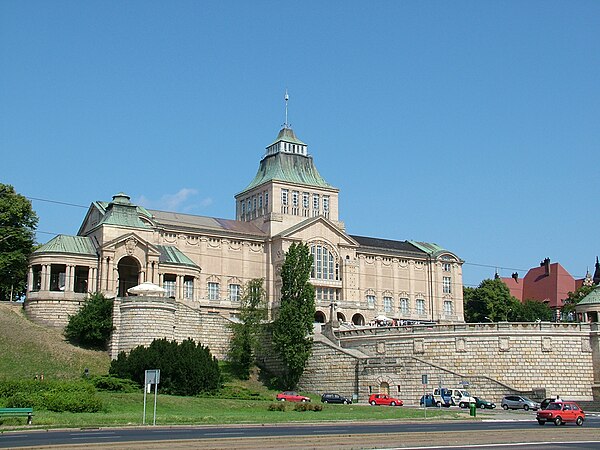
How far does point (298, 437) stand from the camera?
1307 inches

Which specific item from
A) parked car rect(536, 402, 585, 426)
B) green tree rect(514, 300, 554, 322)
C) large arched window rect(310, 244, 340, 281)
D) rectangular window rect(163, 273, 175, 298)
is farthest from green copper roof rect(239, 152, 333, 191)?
parked car rect(536, 402, 585, 426)

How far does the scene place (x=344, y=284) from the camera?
347ft

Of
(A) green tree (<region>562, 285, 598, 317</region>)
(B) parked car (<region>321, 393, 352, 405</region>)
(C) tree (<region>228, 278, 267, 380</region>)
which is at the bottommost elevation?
(B) parked car (<region>321, 393, 352, 405</region>)

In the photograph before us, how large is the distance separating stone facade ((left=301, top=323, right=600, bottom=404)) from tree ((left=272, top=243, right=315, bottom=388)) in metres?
1.82

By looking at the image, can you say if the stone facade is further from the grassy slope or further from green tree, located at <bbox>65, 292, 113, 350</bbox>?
the grassy slope

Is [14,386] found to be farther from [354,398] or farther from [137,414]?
Answer: [354,398]

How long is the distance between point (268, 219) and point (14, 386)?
55929 mm

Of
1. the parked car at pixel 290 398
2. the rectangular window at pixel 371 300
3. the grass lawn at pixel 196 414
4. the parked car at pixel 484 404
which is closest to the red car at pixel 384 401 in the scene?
the parked car at pixel 290 398

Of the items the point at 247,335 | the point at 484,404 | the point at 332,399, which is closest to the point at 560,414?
the point at 484,404

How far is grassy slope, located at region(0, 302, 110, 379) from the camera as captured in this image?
224 ft

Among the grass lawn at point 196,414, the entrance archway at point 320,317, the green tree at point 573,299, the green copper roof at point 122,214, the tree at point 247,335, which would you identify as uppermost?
the green copper roof at point 122,214

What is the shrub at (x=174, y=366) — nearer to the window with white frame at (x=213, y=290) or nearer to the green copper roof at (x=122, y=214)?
the green copper roof at (x=122, y=214)

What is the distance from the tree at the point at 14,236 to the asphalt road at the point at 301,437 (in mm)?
50273

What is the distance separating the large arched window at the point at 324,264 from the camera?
342 ft
